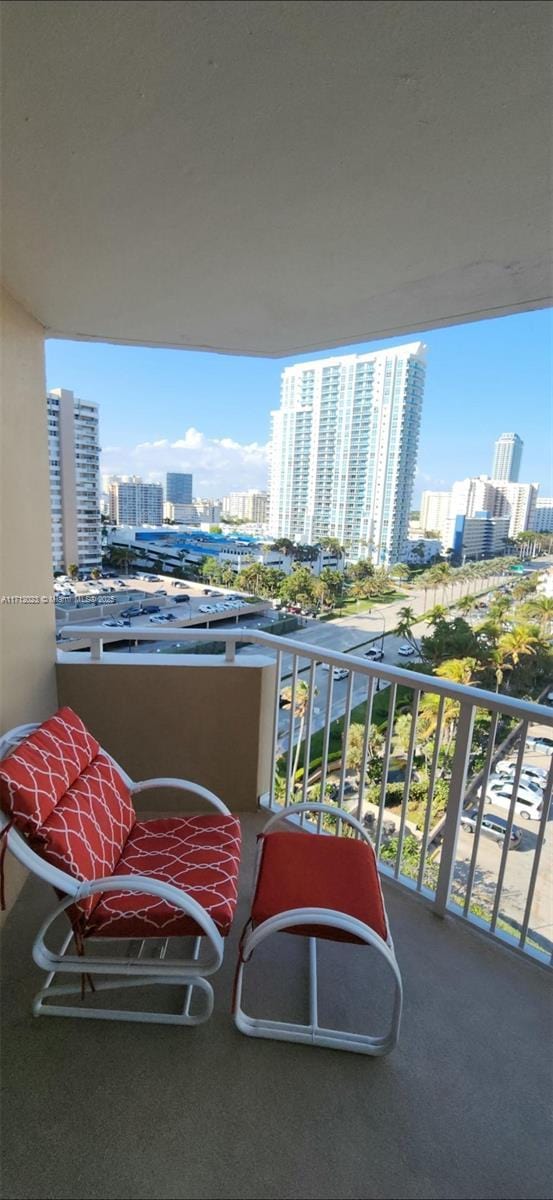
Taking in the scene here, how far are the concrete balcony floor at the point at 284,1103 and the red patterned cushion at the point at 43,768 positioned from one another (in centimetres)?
73

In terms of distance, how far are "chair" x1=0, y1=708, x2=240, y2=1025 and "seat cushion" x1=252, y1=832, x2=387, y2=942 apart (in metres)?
0.13

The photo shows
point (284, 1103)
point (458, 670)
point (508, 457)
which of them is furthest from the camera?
point (508, 457)

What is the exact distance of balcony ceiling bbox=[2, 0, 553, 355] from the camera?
89 cm

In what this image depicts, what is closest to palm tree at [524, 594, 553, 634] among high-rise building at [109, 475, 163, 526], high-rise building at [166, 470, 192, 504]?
high-rise building at [166, 470, 192, 504]

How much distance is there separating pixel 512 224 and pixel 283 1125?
2.70 metres

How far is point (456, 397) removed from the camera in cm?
334

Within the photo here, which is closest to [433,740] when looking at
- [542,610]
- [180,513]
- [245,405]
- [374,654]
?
[374,654]

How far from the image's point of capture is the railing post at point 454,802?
2.00 m

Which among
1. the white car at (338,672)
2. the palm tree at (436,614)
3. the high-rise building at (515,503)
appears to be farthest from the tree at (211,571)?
the high-rise building at (515,503)

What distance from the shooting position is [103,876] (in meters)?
1.62

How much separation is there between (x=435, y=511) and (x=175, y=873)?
246cm

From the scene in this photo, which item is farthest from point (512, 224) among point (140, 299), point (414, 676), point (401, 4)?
point (414, 676)

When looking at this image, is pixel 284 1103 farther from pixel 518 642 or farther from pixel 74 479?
pixel 74 479

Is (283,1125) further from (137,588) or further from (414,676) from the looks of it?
(137,588)
